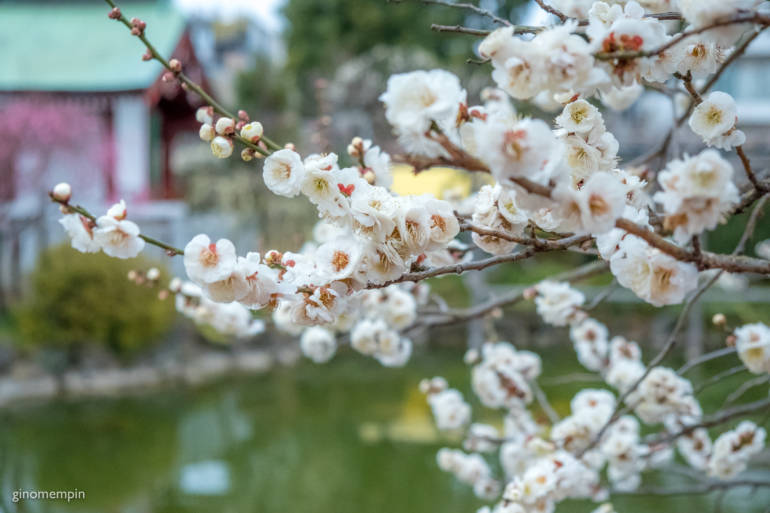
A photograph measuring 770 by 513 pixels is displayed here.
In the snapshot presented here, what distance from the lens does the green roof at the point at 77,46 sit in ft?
24.4

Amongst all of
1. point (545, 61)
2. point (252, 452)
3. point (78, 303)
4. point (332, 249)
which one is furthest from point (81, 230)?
point (78, 303)

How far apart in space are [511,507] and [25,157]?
677 cm

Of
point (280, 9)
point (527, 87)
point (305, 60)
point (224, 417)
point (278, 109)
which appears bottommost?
point (224, 417)

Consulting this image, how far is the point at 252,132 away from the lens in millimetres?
818

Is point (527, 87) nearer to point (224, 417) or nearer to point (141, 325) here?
point (224, 417)

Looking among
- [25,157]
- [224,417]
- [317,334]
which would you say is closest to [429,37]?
[25,157]

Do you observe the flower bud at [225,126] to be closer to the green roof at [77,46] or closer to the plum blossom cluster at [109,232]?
the plum blossom cluster at [109,232]

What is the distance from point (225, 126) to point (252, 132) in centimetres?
3

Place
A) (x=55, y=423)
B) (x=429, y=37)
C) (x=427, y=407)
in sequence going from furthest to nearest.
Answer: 1. (x=429, y=37)
2. (x=427, y=407)
3. (x=55, y=423)

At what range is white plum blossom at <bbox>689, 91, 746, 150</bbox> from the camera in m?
0.82

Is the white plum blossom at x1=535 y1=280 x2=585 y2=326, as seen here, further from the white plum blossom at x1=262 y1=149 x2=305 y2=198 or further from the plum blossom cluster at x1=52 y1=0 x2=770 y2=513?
the white plum blossom at x1=262 y1=149 x2=305 y2=198

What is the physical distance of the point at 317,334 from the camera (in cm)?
188

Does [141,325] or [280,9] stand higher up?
[280,9]

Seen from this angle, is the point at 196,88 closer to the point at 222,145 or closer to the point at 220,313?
the point at 222,145
